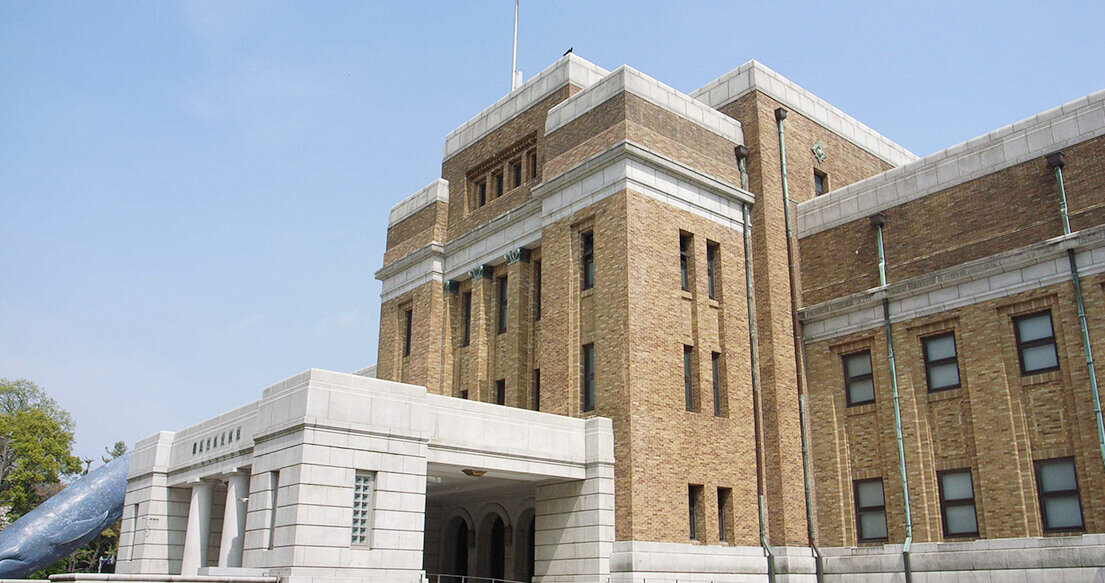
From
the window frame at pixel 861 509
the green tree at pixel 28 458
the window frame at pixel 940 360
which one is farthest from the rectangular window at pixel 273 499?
the green tree at pixel 28 458

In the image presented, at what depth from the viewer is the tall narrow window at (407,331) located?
33.1 m

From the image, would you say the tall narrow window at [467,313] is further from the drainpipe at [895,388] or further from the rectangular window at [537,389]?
the drainpipe at [895,388]

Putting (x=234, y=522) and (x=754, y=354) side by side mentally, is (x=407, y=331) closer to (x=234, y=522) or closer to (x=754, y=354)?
(x=234, y=522)

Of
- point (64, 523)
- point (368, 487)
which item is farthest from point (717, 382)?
point (64, 523)

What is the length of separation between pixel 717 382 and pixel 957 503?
6580 mm

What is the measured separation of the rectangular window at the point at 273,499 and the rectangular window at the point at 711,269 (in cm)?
1247

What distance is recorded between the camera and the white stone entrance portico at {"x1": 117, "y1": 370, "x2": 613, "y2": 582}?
19391mm

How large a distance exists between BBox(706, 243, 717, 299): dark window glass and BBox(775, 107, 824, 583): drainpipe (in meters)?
2.69

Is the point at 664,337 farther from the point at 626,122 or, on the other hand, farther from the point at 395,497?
the point at 395,497

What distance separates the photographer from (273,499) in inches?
795

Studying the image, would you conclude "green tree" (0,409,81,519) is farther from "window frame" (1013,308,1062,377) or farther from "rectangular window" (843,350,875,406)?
"window frame" (1013,308,1062,377)

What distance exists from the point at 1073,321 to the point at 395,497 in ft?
52.4

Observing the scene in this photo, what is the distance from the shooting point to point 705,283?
25.8 metres

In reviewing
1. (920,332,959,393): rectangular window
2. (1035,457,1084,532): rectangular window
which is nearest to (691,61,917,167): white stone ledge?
(920,332,959,393): rectangular window
